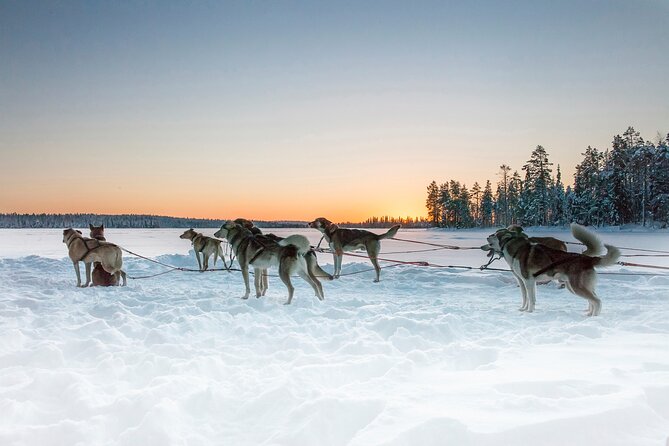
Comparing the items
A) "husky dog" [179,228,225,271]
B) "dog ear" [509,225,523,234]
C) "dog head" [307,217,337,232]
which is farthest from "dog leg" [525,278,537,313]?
"husky dog" [179,228,225,271]

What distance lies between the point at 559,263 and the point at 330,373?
14.9ft

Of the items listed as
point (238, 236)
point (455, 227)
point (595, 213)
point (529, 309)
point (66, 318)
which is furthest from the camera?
point (455, 227)

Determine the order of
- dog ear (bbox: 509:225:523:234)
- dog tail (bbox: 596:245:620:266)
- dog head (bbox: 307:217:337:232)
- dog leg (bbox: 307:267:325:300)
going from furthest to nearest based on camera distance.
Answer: dog head (bbox: 307:217:337:232) < dog leg (bbox: 307:267:325:300) < dog ear (bbox: 509:225:523:234) < dog tail (bbox: 596:245:620:266)

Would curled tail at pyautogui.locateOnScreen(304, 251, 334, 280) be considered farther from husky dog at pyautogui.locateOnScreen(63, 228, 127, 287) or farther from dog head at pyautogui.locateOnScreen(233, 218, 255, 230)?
husky dog at pyautogui.locateOnScreen(63, 228, 127, 287)

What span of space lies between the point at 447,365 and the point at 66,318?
5266mm

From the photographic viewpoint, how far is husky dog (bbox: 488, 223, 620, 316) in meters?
6.03

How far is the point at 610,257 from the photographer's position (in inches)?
230

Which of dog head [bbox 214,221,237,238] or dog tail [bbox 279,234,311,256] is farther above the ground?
dog head [bbox 214,221,237,238]

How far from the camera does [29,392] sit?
317 centimetres

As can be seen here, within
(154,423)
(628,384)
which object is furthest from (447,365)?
(154,423)

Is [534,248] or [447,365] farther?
[534,248]

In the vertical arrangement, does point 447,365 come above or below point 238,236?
below

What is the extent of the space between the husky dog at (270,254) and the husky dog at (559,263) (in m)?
3.53

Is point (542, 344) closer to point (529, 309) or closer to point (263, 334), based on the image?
point (529, 309)
